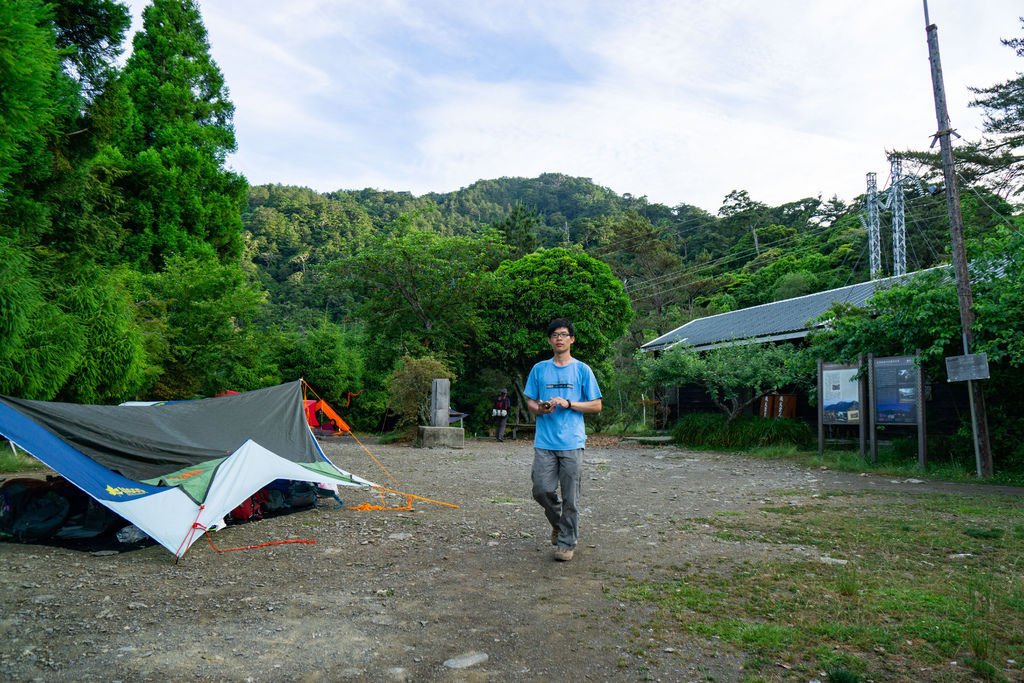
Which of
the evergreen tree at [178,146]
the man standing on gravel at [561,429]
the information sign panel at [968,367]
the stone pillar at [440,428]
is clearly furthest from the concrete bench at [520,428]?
the man standing on gravel at [561,429]

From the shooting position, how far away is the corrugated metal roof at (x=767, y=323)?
59.3ft

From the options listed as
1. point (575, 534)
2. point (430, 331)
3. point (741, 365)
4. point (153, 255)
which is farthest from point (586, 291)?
point (575, 534)

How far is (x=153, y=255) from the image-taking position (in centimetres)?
1852

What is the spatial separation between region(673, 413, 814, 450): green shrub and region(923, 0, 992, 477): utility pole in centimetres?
524

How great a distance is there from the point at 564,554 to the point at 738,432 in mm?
12239

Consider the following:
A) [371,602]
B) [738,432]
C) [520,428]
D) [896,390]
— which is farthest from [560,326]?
[520,428]

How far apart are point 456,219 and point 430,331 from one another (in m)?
38.6

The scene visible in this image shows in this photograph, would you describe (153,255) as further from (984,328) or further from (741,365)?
(984,328)

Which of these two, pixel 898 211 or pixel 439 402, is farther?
pixel 898 211

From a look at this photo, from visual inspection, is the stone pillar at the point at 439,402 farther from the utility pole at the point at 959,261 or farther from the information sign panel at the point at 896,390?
the utility pole at the point at 959,261

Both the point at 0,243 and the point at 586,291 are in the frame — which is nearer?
the point at 0,243

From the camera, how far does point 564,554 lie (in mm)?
5141

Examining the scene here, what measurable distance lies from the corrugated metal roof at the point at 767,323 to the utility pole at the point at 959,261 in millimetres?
4666

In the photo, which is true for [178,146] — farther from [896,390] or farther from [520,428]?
[896,390]
